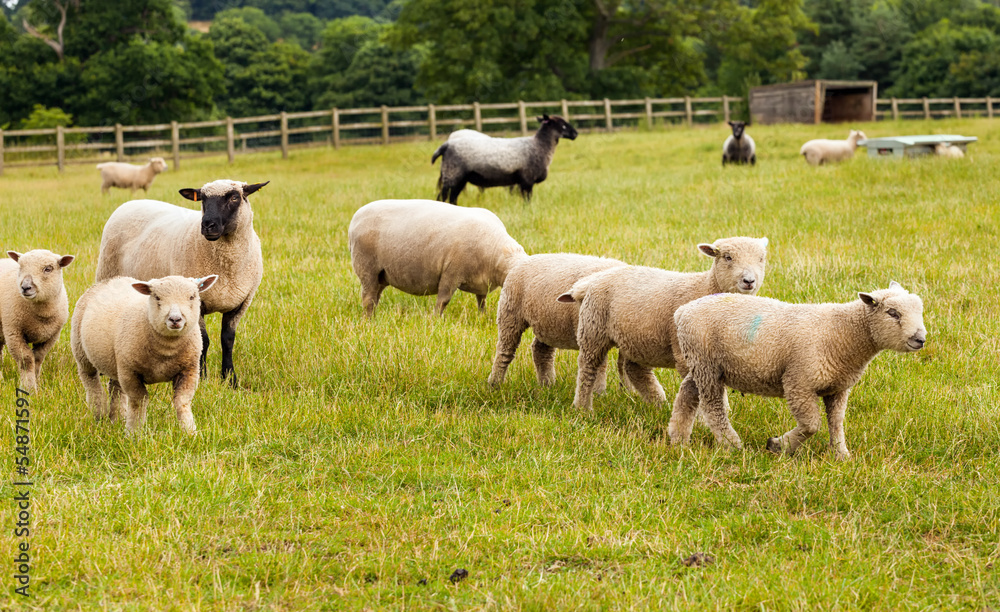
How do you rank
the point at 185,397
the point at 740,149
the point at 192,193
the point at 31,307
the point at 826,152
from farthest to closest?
the point at 740,149 < the point at 826,152 < the point at 192,193 < the point at 31,307 < the point at 185,397

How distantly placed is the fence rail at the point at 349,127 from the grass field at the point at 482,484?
22.3 m

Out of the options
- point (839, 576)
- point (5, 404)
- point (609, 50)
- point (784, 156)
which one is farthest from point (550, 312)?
point (609, 50)

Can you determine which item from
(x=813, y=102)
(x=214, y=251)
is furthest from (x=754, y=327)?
(x=813, y=102)

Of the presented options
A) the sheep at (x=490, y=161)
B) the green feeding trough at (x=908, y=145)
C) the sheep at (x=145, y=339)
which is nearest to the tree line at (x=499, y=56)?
the green feeding trough at (x=908, y=145)

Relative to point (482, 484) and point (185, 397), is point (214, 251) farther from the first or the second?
point (482, 484)

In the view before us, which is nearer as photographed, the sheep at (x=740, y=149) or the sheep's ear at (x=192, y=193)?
the sheep's ear at (x=192, y=193)

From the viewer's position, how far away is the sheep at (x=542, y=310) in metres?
5.66

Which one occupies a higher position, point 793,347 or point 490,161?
point 490,161

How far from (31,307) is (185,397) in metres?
1.90

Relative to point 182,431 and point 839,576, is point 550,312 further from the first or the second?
point 839,576

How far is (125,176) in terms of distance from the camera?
20359 mm

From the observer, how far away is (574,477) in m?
4.27

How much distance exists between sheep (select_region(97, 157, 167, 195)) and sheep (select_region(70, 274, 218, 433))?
641 inches

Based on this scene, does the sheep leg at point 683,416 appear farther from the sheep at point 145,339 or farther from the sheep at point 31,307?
the sheep at point 31,307
